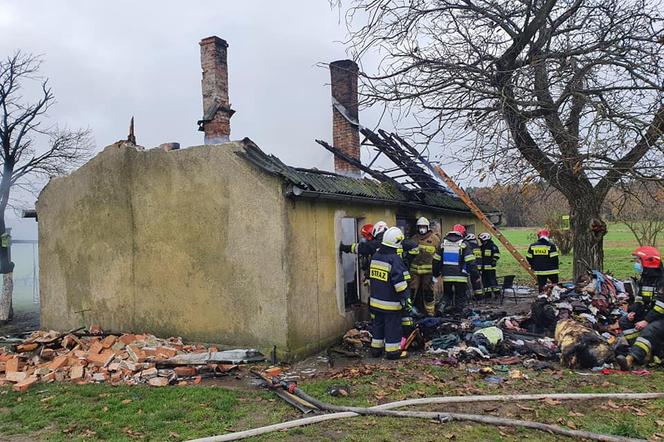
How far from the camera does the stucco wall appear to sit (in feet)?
24.4

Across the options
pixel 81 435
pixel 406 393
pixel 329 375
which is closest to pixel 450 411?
pixel 406 393

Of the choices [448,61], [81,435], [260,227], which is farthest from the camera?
[448,61]

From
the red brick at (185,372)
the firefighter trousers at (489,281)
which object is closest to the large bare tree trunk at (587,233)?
the firefighter trousers at (489,281)

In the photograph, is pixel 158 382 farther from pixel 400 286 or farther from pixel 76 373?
pixel 400 286

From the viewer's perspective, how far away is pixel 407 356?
24.7 ft

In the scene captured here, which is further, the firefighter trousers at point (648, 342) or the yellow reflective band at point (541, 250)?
the yellow reflective band at point (541, 250)

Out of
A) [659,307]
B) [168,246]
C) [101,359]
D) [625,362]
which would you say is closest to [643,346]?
[625,362]

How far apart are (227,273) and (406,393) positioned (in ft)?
11.5

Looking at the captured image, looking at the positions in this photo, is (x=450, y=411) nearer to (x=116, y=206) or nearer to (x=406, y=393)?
(x=406, y=393)

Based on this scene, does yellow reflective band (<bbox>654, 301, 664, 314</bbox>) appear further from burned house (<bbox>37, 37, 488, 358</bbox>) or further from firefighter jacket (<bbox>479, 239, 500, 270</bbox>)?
firefighter jacket (<bbox>479, 239, 500, 270</bbox>)

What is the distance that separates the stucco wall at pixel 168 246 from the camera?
745cm

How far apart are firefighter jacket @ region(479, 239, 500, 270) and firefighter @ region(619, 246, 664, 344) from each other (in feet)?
18.1

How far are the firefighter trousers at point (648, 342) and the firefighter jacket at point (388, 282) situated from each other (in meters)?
3.21

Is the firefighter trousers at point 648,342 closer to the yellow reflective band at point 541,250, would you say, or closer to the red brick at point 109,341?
the yellow reflective band at point 541,250
